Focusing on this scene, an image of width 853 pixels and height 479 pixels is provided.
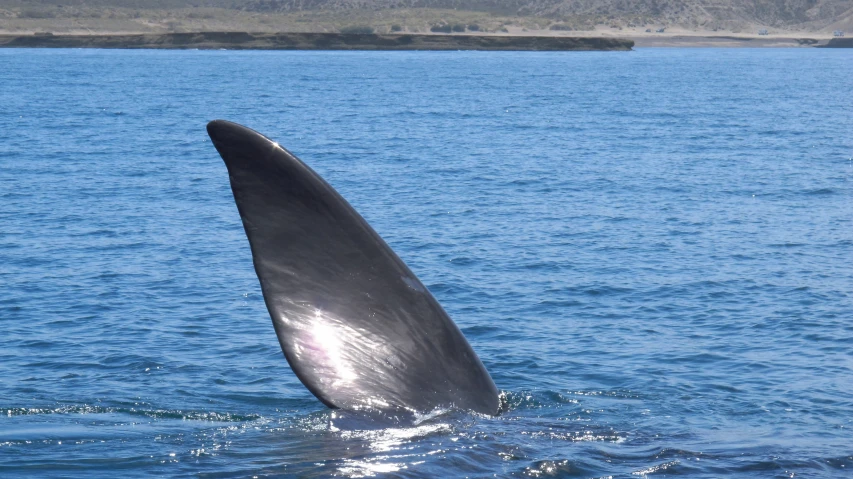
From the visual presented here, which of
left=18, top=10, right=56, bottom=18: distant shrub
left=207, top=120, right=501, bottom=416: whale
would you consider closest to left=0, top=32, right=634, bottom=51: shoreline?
left=18, top=10, right=56, bottom=18: distant shrub

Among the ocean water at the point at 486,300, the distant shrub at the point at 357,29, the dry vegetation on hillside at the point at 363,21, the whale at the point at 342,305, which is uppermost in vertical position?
the dry vegetation on hillside at the point at 363,21

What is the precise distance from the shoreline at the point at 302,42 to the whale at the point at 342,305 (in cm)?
13444

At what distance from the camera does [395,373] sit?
582 cm

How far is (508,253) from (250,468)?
1236 centimetres

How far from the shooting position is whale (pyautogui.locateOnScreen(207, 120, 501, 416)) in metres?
5.42

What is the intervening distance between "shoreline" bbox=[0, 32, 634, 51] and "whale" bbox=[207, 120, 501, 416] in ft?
441

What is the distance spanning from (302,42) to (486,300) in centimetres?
12718

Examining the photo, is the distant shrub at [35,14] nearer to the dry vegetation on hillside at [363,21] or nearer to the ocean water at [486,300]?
the dry vegetation on hillside at [363,21]

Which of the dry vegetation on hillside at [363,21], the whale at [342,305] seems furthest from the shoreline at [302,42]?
the whale at [342,305]

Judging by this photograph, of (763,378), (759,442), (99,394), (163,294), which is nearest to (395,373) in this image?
(759,442)

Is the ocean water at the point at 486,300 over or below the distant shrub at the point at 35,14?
below

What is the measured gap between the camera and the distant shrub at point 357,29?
16150 cm

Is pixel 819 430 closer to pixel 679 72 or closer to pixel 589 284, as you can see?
pixel 589 284

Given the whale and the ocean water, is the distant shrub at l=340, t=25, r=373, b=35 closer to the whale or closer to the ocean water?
the ocean water
